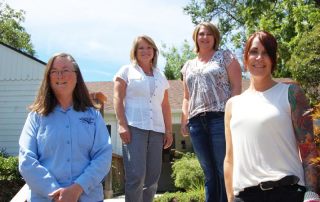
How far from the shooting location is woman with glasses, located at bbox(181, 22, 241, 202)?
13.3ft

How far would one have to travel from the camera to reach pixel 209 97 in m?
4.20

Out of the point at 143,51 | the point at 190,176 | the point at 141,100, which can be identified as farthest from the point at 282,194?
the point at 190,176

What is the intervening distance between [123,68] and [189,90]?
26.8 inches

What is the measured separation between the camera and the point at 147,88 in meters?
4.51

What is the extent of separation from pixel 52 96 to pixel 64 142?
16.4 inches

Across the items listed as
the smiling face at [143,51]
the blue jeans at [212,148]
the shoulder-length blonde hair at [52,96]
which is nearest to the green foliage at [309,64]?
the smiling face at [143,51]

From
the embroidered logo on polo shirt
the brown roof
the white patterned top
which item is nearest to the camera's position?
the embroidered logo on polo shirt

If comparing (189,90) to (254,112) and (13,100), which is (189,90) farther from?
(13,100)

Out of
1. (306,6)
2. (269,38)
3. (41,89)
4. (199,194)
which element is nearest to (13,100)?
(199,194)

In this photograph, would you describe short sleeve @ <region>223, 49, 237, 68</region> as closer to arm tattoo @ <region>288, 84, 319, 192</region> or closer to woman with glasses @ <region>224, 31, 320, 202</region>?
woman with glasses @ <region>224, 31, 320, 202</region>

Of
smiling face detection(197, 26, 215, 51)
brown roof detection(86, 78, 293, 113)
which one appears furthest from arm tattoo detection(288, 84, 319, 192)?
brown roof detection(86, 78, 293, 113)

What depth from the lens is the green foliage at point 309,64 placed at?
30.5 ft

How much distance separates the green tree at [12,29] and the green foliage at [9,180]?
76.5 feet

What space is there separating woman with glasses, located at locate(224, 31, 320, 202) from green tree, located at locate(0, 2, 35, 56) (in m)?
31.4
